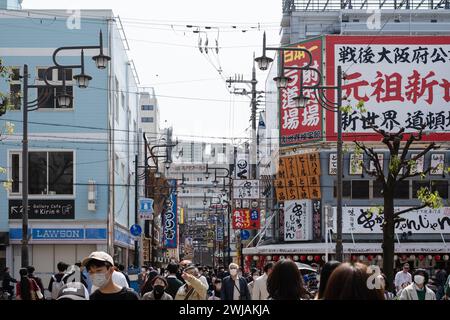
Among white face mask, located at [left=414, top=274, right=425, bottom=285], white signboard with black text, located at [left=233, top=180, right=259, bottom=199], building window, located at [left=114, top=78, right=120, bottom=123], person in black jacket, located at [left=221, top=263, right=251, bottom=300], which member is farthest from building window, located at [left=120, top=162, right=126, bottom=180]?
white face mask, located at [left=414, top=274, right=425, bottom=285]

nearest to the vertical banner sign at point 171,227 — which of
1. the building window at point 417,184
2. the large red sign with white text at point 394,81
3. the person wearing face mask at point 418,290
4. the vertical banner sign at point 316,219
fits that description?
the vertical banner sign at point 316,219

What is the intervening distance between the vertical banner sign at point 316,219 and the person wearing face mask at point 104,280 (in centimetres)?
3269

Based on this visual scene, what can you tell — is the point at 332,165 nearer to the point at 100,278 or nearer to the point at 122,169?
the point at 122,169

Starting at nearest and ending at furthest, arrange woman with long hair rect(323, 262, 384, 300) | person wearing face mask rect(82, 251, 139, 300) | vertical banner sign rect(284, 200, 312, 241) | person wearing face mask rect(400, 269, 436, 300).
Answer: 1. woman with long hair rect(323, 262, 384, 300)
2. person wearing face mask rect(82, 251, 139, 300)
3. person wearing face mask rect(400, 269, 436, 300)
4. vertical banner sign rect(284, 200, 312, 241)

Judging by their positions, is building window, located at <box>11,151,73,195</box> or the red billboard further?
the red billboard

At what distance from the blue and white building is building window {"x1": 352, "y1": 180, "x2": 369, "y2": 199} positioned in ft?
39.8

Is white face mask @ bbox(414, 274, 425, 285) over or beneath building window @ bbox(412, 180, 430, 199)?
beneath

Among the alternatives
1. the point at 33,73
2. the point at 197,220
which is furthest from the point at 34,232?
the point at 197,220

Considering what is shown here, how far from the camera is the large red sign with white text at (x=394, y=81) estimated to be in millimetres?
39500

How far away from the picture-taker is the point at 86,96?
34.5 m

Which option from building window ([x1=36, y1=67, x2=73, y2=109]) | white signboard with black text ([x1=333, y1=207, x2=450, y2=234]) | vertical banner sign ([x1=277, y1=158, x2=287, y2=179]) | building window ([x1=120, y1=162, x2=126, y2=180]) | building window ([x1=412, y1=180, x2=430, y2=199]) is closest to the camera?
building window ([x1=36, y1=67, x2=73, y2=109])

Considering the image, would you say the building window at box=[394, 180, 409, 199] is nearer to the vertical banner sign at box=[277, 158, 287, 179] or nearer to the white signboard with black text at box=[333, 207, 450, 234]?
the white signboard with black text at box=[333, 207, 450, 234]

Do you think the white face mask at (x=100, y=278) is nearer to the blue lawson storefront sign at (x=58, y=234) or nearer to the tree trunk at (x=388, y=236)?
the tree trunk at (x=388, y=236)

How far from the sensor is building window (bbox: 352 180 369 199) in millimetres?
39938
